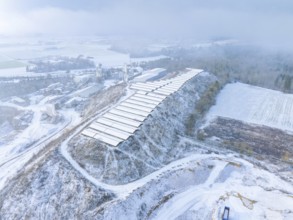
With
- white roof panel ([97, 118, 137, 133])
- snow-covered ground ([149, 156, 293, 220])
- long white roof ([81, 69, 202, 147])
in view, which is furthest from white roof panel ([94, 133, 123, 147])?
snow-covered ground ([149, 156, 293, 220])

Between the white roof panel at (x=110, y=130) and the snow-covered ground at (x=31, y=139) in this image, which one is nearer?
the white roof panel at (x=110, y=130)

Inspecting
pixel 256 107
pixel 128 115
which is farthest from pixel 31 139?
pixel 256 107

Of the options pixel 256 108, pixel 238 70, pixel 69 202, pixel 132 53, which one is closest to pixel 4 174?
pixel 69 202

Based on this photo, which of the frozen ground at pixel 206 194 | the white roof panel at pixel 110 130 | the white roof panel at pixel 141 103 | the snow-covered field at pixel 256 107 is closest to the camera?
the frozen ground at pixel 206 194

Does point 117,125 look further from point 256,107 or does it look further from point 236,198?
point 256,107

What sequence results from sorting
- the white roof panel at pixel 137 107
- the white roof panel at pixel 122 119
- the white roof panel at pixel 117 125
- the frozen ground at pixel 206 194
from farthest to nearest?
the white roof panel at pixel 137 107, the white roof panel at pixel 122 119, the white roof panel at pixel 117 125, the frozen ground at pixel 206 194

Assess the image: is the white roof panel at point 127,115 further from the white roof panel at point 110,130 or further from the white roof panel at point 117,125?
the white roof panel at point 110,130

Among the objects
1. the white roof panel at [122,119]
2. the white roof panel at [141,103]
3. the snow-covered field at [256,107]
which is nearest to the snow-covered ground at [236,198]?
the white roof panel at [122,119]

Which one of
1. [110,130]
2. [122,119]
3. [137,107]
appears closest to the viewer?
[110,130]

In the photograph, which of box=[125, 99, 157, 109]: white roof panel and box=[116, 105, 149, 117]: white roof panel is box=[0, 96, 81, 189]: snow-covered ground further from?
box=[125, 99, 157, 109]: white roof panel

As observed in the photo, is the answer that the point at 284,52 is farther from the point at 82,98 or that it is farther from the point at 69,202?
the point at 69,202
